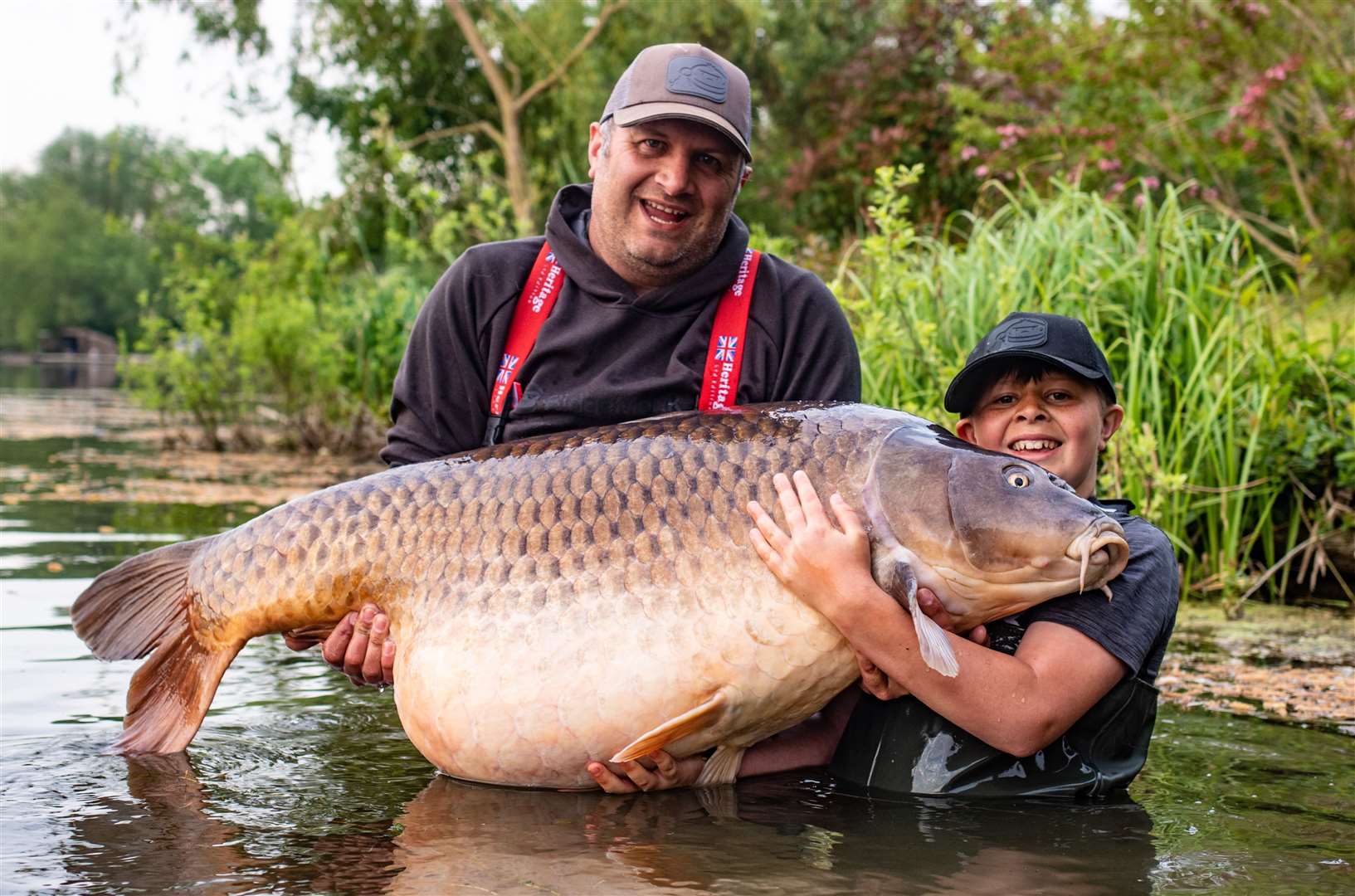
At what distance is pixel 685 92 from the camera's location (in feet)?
10.7

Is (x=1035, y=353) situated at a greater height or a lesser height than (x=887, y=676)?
greater

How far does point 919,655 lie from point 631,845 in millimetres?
641

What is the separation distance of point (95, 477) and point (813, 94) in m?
13.6

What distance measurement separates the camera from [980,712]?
2566mm

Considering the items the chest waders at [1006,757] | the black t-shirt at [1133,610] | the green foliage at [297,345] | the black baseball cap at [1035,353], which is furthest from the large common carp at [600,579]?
the green foliage at [297,345]

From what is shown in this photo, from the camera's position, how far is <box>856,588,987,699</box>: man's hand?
2.57 m

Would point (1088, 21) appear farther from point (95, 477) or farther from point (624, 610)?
point (624, 610)

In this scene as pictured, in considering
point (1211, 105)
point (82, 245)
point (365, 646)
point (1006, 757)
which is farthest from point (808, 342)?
point (82, 245)

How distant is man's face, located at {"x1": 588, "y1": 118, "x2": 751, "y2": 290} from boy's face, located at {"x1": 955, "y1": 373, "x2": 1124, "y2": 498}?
862 millimetres

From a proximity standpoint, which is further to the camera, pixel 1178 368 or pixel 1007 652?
pixel 1178 368

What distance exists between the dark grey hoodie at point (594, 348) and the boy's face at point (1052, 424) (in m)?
0.50

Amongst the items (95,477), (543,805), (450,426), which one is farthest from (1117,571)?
(95,477)

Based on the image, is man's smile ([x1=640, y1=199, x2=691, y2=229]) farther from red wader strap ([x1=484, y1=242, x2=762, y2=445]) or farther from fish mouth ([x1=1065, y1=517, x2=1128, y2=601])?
fish mouth ([x1=1065, y1=517, x2=1128, y2=601])

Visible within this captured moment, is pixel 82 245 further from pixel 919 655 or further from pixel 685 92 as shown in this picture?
pixel 919 655
